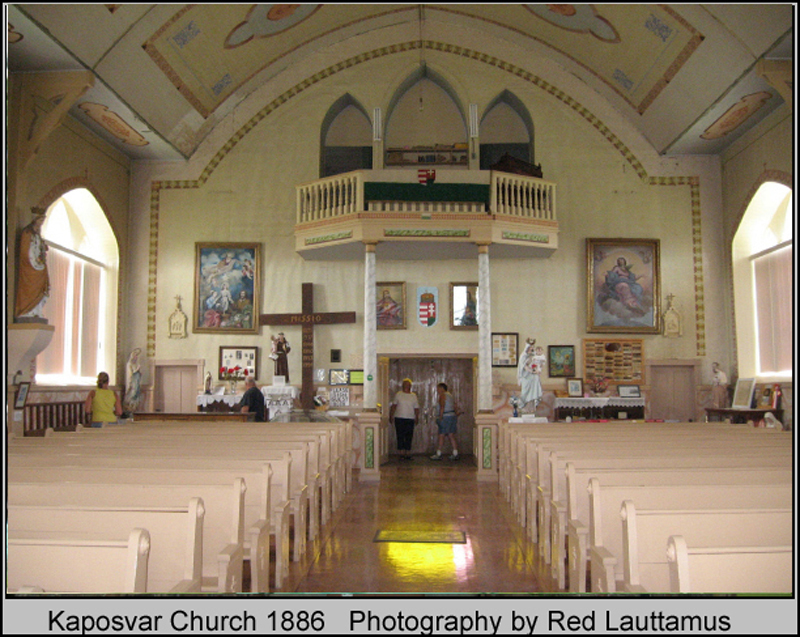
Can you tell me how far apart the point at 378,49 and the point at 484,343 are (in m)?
8.24

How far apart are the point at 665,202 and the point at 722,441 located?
33.9 feet

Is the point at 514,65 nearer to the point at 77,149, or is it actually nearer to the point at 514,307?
the point at 514,307

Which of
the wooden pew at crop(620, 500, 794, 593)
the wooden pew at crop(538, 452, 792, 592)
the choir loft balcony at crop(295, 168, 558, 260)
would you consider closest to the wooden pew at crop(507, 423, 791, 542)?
the wooden pew at crop(538, 452, 792, 592)

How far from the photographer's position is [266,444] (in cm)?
779

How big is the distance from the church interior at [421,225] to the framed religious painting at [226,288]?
51 mm

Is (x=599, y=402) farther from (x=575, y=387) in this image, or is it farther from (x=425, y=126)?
(x=425, y=126)

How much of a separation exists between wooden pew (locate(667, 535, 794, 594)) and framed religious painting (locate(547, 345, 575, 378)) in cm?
1354

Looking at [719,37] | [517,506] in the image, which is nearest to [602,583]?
[517,506]

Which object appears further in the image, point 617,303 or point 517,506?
point 617,303

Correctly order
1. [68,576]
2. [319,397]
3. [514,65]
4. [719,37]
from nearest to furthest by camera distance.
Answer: [68,576]
[719,37]
[319,397]
[514,65]

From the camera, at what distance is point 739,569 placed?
326 centimetres

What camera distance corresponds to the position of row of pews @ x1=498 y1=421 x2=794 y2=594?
10.7ft

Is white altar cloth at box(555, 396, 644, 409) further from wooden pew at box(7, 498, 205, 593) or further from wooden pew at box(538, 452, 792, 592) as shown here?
wooden pew at box(7, 498, 205, 593)

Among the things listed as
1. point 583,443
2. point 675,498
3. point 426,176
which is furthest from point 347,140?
point 675,498
